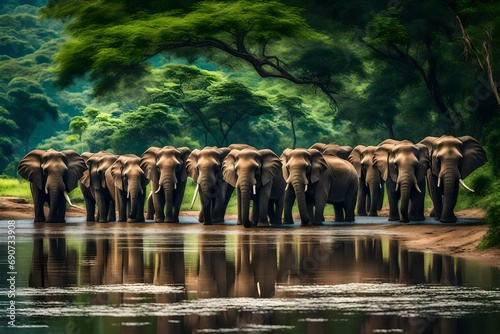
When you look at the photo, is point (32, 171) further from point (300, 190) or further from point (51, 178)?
point (300, 190)

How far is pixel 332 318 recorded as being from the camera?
1395 cm

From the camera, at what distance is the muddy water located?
13484 mm

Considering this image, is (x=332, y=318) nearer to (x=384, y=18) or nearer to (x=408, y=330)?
(x=408, y=330)

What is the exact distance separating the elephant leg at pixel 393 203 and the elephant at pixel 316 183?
114 centimetres

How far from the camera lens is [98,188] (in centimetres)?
4453

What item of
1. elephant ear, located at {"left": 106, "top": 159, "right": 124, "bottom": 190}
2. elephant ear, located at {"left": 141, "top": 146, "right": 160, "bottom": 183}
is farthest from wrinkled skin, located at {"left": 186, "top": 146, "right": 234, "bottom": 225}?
elephant ear, located at {"left": 106, "top": 159, "right": 124, "bottom": 190}

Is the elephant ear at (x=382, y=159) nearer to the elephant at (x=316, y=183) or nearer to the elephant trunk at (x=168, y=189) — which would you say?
the elephant at (x=316, y=183)

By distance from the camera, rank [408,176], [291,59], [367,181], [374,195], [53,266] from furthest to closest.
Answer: [291,59]
[374,195]
[367,181]
[408,176]
[53,266]

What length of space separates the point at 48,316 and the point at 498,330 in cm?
483

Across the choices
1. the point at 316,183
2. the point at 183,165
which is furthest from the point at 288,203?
the point at 183,165

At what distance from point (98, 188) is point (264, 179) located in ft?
30.8

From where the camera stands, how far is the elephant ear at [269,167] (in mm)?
37094

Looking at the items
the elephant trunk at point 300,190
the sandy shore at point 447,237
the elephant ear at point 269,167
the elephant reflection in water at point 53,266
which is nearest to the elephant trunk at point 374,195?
the sandy shore at point 447,237

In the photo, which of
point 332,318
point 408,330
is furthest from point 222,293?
point 408,330
